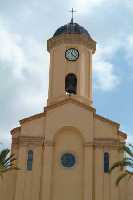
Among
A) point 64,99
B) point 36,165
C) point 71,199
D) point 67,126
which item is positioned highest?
point 64,99

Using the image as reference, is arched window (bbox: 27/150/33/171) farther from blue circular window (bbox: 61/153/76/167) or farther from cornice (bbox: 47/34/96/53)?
cornice (bbox: 47/34/96/53)

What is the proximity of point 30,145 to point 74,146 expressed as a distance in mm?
3358

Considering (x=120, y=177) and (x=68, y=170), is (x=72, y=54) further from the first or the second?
(x=120, y=177)

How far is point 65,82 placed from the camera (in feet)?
126

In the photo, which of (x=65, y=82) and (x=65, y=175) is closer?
(x=65, y=175)

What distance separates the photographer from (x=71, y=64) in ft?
128

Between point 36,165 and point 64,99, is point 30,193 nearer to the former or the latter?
point 36,165

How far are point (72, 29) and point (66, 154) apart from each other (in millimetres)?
11652

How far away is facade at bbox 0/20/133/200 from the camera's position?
1329 inches

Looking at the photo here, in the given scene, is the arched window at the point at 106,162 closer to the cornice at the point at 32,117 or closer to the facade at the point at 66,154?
the facade at the point at 66,154

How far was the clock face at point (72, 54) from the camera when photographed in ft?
129

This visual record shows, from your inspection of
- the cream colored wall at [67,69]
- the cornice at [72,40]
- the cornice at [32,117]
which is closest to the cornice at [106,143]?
the cornice at [32,117]

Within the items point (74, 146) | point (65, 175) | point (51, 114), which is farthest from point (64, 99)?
point (65, 175)

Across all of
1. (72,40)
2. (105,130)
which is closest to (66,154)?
(105,130)
